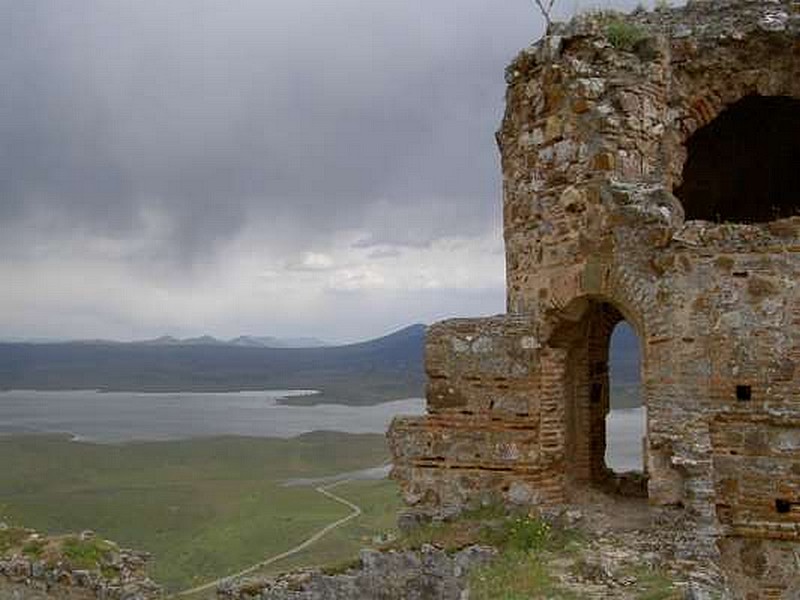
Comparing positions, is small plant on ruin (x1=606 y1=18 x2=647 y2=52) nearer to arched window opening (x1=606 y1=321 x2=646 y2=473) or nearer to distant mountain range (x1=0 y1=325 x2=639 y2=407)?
arched window opening (x1=606 y1=321 x2=646 y2=473)

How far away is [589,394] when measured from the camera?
11062mm

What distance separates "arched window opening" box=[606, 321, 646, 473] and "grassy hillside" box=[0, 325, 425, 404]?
24.4 m

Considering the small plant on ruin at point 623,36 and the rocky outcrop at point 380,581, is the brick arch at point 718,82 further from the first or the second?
the rocky outcrop at point 380,581

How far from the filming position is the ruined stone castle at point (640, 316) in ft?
27.9

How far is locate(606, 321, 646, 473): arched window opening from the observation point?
96.4ft

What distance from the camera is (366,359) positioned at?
180m

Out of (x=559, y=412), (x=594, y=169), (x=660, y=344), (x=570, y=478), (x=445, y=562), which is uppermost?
(x=594, y=169)

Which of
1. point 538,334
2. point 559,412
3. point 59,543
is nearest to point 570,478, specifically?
point 559,412

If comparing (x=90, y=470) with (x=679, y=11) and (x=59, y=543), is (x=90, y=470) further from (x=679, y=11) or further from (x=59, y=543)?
(x=679, y=11)

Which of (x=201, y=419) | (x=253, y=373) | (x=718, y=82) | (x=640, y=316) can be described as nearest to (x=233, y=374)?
(x=253, y=373)

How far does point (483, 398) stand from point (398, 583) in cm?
218

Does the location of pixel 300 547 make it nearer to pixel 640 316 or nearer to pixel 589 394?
pixel 589 394

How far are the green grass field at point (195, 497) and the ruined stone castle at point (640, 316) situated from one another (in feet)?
16.8

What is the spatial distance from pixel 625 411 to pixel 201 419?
3335cm
